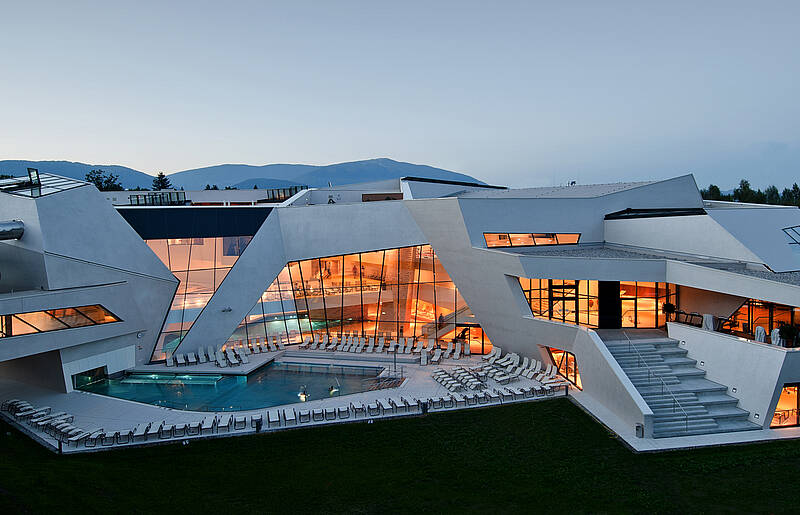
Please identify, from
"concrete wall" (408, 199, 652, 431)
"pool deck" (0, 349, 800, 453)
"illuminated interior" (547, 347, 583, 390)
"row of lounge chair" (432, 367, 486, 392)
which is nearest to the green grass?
"pool deck" (0, 349, 800, 453)

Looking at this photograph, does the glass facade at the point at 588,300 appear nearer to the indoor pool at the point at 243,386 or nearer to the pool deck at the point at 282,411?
the pool deck at the point at 282,411

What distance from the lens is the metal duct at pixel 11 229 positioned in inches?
766

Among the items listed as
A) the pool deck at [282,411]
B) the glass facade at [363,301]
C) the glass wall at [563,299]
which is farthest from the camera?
the glass facade at [363,301]

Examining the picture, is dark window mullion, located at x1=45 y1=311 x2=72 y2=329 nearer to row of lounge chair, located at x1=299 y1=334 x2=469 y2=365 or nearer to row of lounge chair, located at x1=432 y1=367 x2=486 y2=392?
row of lounge chair, located at x1=299 y1=334 x2=469 y2=365

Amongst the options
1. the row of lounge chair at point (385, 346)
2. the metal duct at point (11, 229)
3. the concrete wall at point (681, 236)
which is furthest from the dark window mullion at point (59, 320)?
the concrete wall at point (681, 236)

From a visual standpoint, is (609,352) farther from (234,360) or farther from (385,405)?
(234,360)

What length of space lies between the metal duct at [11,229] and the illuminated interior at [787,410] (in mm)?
26796

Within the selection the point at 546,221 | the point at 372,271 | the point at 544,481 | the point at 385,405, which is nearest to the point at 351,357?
the point at 372,271

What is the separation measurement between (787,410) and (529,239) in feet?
38.5

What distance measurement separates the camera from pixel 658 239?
21.5m

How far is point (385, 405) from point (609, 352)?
7969mm

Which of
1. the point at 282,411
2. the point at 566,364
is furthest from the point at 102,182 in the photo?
the point at 566,364

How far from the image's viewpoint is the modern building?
16.2 meters

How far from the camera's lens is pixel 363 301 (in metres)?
27.6
